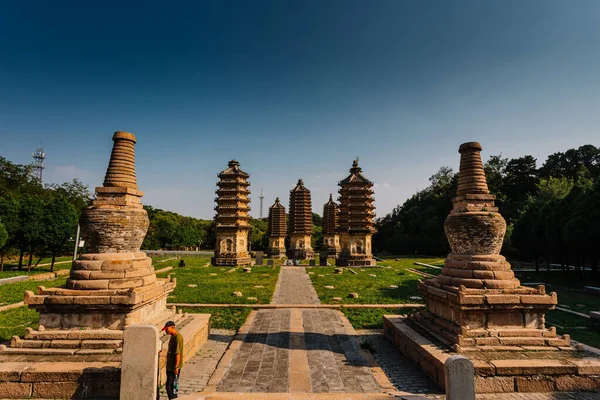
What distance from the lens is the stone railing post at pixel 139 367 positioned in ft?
17.8

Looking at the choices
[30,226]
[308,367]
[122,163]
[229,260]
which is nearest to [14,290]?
[30,226]

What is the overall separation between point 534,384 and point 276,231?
45.7 m

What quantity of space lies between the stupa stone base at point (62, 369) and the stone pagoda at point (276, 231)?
1716 inches

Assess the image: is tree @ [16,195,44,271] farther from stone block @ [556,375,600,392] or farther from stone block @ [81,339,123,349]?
stone block @ [556,375,600,392]

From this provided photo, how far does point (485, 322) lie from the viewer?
7293 millimetres

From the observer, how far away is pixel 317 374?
716cm

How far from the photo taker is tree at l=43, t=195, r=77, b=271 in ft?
93.5

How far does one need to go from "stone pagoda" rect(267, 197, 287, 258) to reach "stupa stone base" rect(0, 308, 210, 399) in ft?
143

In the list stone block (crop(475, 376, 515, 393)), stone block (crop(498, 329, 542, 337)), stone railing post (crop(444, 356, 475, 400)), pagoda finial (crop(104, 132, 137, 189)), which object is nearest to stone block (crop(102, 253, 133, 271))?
pagoda finial (crop(104, 132, 137, 189))

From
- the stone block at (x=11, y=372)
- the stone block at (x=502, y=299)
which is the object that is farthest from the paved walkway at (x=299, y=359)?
the stone block at (x=11, y=372)

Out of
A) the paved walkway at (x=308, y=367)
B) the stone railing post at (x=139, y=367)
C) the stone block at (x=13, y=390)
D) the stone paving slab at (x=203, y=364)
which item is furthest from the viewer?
the stone paving slab at (x=203, y=364)


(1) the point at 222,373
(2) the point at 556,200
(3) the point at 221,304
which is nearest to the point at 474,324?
(1) the point at 222,373

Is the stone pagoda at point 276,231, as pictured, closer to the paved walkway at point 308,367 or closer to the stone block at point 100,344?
the paved walkway at point 308,367

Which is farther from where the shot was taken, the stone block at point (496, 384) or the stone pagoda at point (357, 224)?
the stone pagoda at point (357, 224)
